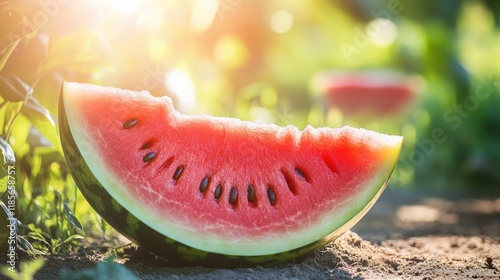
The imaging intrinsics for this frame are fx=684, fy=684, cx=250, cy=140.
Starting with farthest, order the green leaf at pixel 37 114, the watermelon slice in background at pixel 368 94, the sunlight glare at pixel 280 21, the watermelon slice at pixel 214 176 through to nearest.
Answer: the watermelon slice in background at pixel 368 94 → the sunlight glare at pixel 280 21 → the green leaf at pixel 37 114 → the watermelon slice at pixel 214 176

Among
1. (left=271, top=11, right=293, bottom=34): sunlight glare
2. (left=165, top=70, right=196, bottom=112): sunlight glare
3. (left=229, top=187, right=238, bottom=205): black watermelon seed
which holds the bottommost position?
(left=229, top=187, right=238, bottom=205): black watermelon seed

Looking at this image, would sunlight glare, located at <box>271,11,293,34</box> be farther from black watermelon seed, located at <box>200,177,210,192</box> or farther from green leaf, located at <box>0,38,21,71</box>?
black watermelon seed, located at <box>200,177,210,192</box>

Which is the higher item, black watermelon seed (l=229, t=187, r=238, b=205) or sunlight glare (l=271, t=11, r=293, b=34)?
sunlight glare (l=271, t=11, r=293, b=34)

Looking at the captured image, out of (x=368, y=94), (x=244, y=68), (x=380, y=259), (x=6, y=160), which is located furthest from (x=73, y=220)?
(x=368, y=94)

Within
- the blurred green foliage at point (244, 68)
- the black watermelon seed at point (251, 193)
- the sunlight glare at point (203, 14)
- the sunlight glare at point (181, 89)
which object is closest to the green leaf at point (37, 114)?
the blurred green foliage at point (244, 68)

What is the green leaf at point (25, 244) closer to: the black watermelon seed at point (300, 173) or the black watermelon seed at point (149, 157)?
the black watermelon seed at point (149, 157)

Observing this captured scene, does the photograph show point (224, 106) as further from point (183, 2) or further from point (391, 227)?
point (391, 227)

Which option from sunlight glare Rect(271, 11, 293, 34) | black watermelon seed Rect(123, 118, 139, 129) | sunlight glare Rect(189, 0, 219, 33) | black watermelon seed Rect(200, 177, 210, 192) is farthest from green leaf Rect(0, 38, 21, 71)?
sunlight glare Rect(271, 11, 293, 34)
